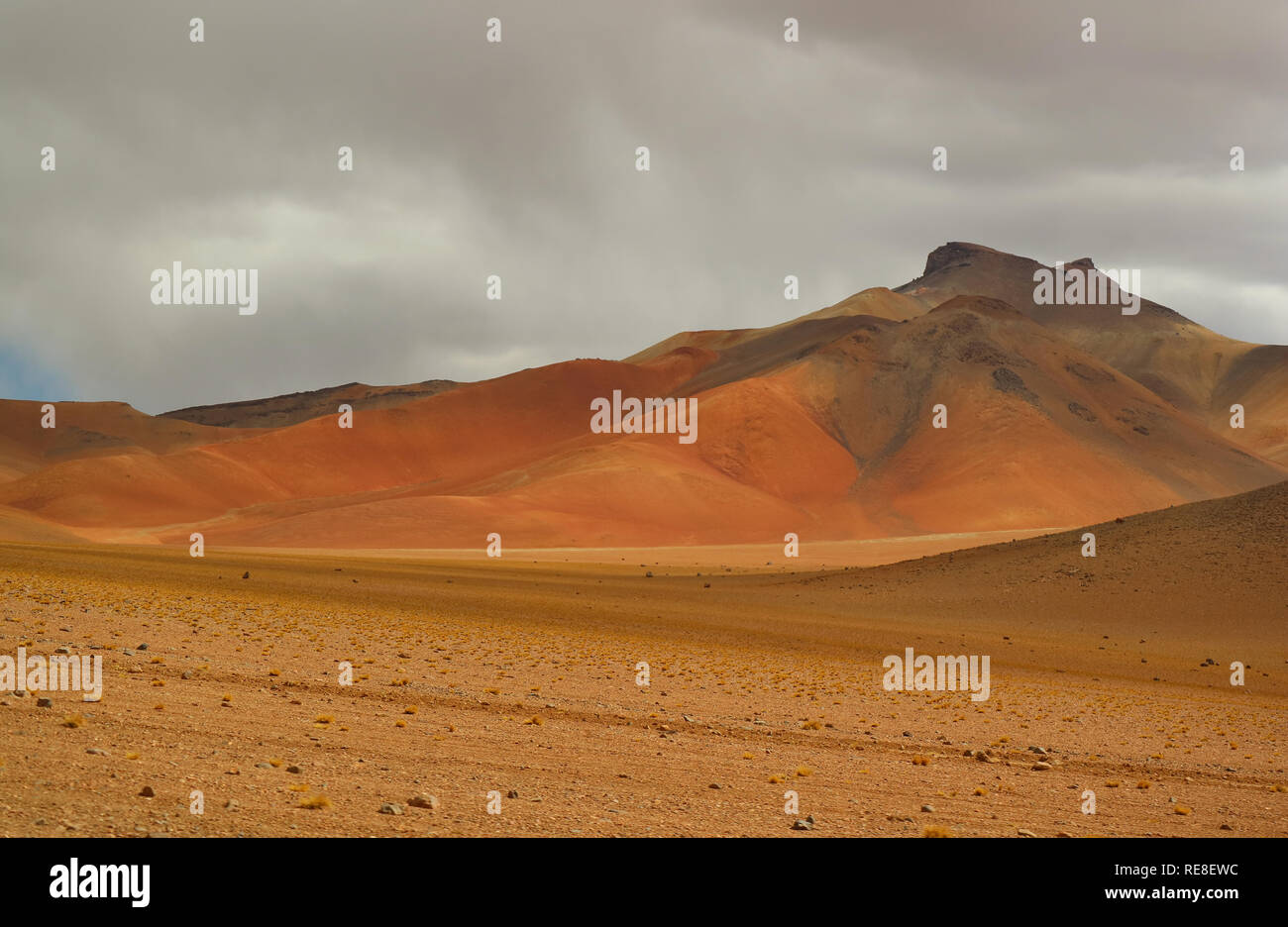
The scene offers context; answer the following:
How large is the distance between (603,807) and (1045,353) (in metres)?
173

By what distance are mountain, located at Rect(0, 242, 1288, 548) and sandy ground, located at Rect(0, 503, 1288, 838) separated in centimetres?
7617

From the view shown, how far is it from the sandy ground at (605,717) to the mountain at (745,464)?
76.2 m

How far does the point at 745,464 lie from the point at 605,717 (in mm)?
130241

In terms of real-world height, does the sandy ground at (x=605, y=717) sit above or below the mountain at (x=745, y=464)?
below

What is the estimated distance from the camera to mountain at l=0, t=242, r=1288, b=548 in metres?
124

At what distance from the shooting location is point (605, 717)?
1711 cm

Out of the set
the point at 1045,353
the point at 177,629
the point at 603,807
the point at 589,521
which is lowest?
the point at 603,807

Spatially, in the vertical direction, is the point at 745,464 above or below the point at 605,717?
above

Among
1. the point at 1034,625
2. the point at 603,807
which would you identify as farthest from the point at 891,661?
the point at 603,807

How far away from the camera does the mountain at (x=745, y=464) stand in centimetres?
12438

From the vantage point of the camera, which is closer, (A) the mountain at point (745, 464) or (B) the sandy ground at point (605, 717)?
(B) the sandy ground at point (605, 717)

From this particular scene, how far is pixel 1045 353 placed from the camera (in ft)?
557

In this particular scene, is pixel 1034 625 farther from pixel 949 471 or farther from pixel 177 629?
pixel 949 471
